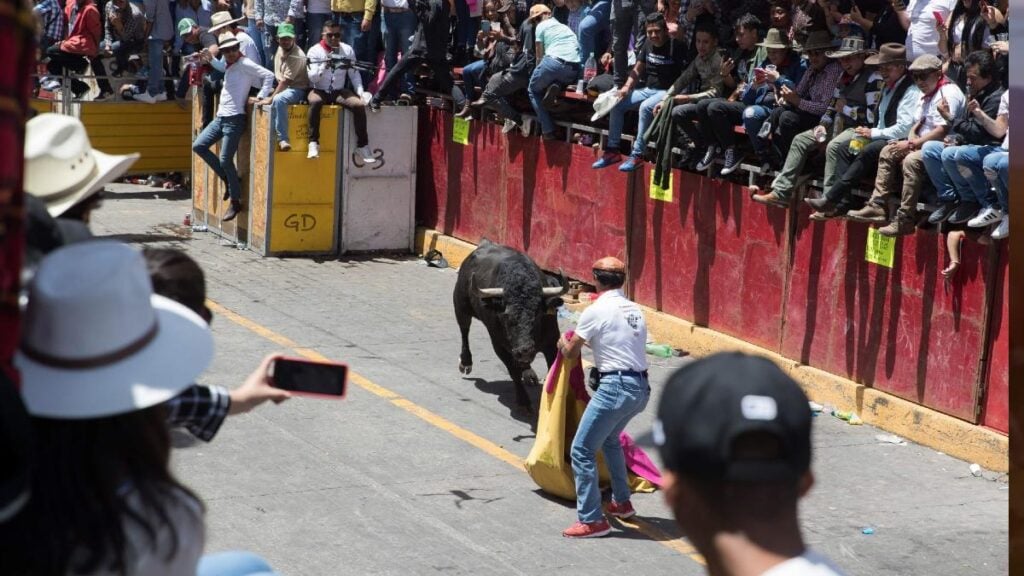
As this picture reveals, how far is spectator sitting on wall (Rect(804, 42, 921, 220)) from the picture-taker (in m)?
11.8

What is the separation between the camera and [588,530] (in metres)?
9.48

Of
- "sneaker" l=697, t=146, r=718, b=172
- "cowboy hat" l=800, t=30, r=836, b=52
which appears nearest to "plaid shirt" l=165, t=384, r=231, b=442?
"cowboy hat" l=800, t=30, r=836, b=52

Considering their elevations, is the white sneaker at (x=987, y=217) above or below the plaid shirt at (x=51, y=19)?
below

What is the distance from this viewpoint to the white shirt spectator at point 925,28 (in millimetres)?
12125

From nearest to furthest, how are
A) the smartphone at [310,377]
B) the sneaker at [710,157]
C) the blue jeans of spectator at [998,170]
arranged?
the smartphone at [310,377] < the blue jeans of spectator at [998,170] < the sneaker at [710,157]

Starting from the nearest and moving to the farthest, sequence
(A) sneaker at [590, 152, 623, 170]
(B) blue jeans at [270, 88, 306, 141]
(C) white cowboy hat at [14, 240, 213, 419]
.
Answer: (C) white cowboy hat at [14, 240, 213, 419] < (A) sneaker at [590, 152, 623, 170] < (B) blue jeans at [270, 88, 306, 141]

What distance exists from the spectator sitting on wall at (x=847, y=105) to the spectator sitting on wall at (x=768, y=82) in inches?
20.9

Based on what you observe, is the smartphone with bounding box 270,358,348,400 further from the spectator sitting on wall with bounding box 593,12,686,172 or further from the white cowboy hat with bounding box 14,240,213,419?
the spectator sitting on wall with bounding box 593,12,686,172

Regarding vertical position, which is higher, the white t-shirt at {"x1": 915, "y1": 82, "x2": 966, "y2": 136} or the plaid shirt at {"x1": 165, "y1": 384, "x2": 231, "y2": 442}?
the white t-shirt at {"x1": 915, "y1": 82, "x2": 966, "y2": 136}

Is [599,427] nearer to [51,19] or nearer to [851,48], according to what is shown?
[851,48]

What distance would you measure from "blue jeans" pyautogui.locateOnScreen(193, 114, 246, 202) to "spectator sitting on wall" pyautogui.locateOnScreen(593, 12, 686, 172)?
5547 millimetres

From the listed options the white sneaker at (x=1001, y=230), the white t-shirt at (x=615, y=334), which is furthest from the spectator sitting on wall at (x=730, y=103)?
the white t-shirt at (x=615, y=334)

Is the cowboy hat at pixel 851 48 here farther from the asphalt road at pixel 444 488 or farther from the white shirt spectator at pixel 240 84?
the white shirt spectator at pixel 240 84

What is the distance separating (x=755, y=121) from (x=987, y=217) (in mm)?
2772
